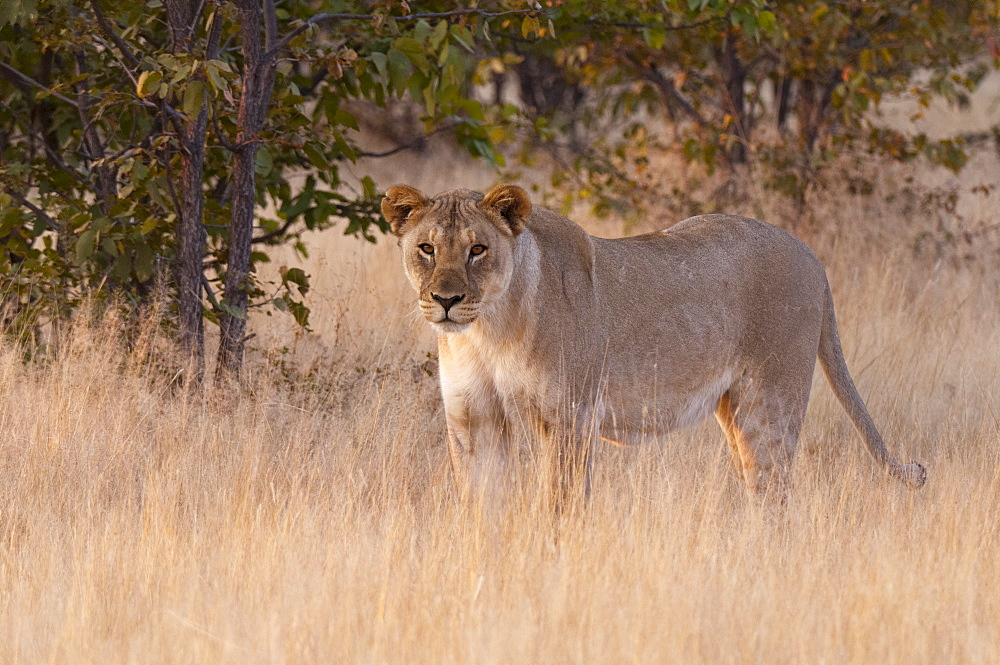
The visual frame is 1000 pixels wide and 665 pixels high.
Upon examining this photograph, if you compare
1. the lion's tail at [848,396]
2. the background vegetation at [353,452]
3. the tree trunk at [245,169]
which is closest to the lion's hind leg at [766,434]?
the background vegetation at [353,452]

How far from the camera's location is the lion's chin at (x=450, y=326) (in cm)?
409

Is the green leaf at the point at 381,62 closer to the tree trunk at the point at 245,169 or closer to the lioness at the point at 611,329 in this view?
the tree trunk at the point at 245,169

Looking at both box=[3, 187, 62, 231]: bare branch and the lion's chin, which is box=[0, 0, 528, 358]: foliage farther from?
the lion's chin

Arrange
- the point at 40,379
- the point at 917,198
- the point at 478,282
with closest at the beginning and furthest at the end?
the point at 478,282 → the point at 40,379 → the point at 917,198

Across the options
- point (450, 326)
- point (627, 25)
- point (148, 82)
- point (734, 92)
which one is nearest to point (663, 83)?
point (734, 92)

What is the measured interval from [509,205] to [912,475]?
201 centimetres

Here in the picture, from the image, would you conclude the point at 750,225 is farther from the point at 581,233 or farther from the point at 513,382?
the point at 513,382

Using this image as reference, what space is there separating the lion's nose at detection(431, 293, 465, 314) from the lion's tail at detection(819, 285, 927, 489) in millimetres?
1960

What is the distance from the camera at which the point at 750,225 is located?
17.2 ft

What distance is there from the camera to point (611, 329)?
15.2ft

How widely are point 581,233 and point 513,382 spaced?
2.40 feet

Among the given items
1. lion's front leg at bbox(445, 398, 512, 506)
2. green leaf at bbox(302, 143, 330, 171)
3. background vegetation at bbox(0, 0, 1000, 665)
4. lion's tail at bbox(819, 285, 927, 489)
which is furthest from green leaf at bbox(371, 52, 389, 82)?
lion's tail at bbox(819, 285, 927, 489)

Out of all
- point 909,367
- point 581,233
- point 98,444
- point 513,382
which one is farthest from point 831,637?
point 909,367

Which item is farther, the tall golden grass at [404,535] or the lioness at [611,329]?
the lioness at [611,329]
